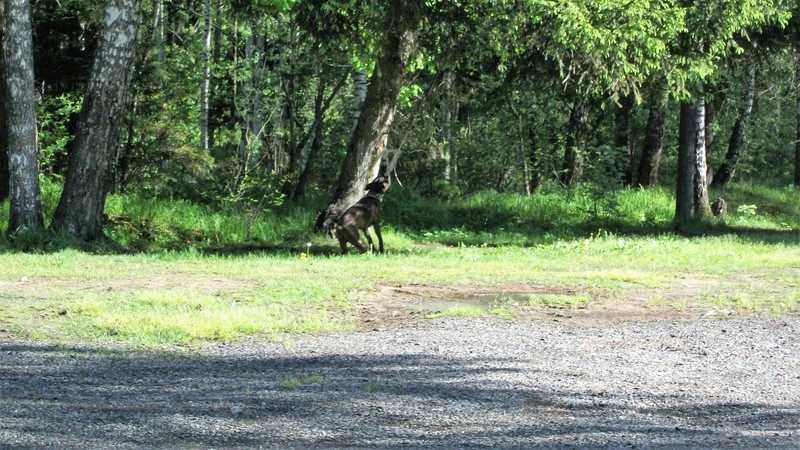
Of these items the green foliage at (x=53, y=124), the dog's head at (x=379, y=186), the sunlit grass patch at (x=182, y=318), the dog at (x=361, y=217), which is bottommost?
the sunlit grass patch at (x=182, y=318)

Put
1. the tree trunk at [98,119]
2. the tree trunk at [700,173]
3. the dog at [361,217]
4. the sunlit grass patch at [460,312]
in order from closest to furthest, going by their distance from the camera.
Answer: the sunlit grass patch at [460,312]
the dog at [361,217]
the tree trunk at [98,119]
the tree trunk at [700,173]

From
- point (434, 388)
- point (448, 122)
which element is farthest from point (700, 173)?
point (434, 388)

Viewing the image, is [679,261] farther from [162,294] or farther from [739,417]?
[739,417]

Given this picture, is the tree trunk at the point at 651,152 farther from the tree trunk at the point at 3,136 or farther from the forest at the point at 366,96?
the tree trunk at the point at 3,136

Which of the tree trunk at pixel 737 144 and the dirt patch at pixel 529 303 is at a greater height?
the tree trunk at pixel 737 144

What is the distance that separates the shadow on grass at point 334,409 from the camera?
6402mm

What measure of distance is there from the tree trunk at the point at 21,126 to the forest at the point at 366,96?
0.03 m

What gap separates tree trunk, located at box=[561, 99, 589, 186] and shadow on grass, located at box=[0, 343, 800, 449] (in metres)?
24.4

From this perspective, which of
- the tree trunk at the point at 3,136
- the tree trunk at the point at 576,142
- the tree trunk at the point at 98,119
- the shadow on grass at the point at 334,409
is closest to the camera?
the shadow on grass at the point at 334,409

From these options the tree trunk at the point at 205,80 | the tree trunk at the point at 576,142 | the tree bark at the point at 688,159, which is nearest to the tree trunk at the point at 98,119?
the tree trunk at the point at 205,80

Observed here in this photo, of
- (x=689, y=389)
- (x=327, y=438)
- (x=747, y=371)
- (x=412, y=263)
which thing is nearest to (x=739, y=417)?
(x=689, y=389)

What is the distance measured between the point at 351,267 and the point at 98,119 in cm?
548

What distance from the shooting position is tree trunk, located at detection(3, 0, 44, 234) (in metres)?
18.4

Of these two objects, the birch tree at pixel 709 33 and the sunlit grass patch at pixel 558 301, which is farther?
the birch tree at pixel 709 33
